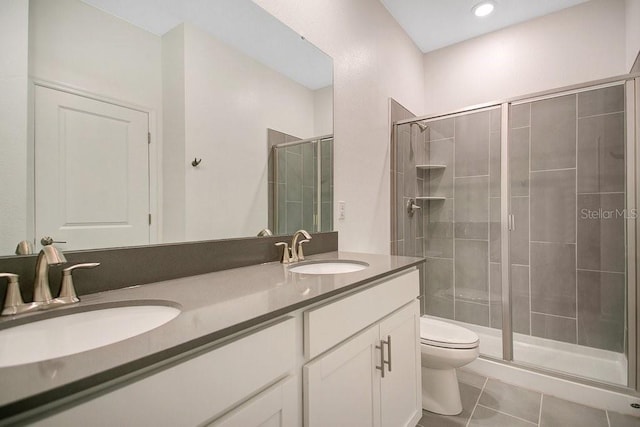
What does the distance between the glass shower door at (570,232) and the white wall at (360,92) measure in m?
0.93

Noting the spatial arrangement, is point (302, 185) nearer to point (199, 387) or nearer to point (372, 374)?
point (372, 374)

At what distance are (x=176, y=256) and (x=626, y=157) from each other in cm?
252

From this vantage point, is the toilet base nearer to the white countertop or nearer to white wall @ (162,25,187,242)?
the white countertop

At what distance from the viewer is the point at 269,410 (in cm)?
71

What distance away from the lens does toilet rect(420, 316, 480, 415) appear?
64.0 inches

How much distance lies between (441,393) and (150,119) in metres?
1.91

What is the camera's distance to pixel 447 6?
2.31 meters

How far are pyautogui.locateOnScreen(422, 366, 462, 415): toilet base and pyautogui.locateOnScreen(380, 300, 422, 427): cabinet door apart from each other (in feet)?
0.85

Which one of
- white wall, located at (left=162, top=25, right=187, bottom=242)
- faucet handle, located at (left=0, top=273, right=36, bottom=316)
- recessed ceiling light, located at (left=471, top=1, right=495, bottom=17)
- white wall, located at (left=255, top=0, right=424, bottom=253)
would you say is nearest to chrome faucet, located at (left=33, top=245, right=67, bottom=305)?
faucet handle, located at (left=0, top=273, right=36, bottom=316)

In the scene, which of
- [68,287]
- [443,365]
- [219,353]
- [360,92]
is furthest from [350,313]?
[360,92]

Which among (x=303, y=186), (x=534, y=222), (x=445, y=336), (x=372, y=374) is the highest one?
(x=303, y=186)

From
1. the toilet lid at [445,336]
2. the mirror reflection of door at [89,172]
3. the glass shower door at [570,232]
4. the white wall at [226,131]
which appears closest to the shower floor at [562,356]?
the glass shower door at [570,232]

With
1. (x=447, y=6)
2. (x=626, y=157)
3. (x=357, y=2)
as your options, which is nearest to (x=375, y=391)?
(x=626, y=157)

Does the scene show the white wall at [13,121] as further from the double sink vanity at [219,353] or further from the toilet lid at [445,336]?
the toilet lid at [445,336]
